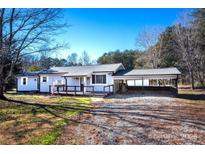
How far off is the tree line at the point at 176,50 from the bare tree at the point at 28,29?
1614 centimetres

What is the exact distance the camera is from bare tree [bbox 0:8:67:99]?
12.1m

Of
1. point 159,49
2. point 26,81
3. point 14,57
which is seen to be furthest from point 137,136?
point 159,49

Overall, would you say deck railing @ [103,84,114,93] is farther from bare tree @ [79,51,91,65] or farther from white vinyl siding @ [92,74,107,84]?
bare tree @ [79,51,91,65]

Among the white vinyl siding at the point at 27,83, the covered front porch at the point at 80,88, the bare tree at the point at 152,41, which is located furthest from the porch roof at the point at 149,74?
the bare tree at the point at 152,41

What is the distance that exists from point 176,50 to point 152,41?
392cm

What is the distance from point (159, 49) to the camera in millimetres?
31875

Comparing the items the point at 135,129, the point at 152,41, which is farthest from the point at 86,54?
the point at 135,129

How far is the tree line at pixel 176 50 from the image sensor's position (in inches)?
1022

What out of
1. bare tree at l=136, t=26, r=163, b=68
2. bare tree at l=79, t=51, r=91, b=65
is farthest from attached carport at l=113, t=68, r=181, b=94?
bare tree at l=79, t=51, r=91, b=65

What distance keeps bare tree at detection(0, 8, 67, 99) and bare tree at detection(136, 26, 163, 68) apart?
2034cm

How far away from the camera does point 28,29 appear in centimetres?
1306
